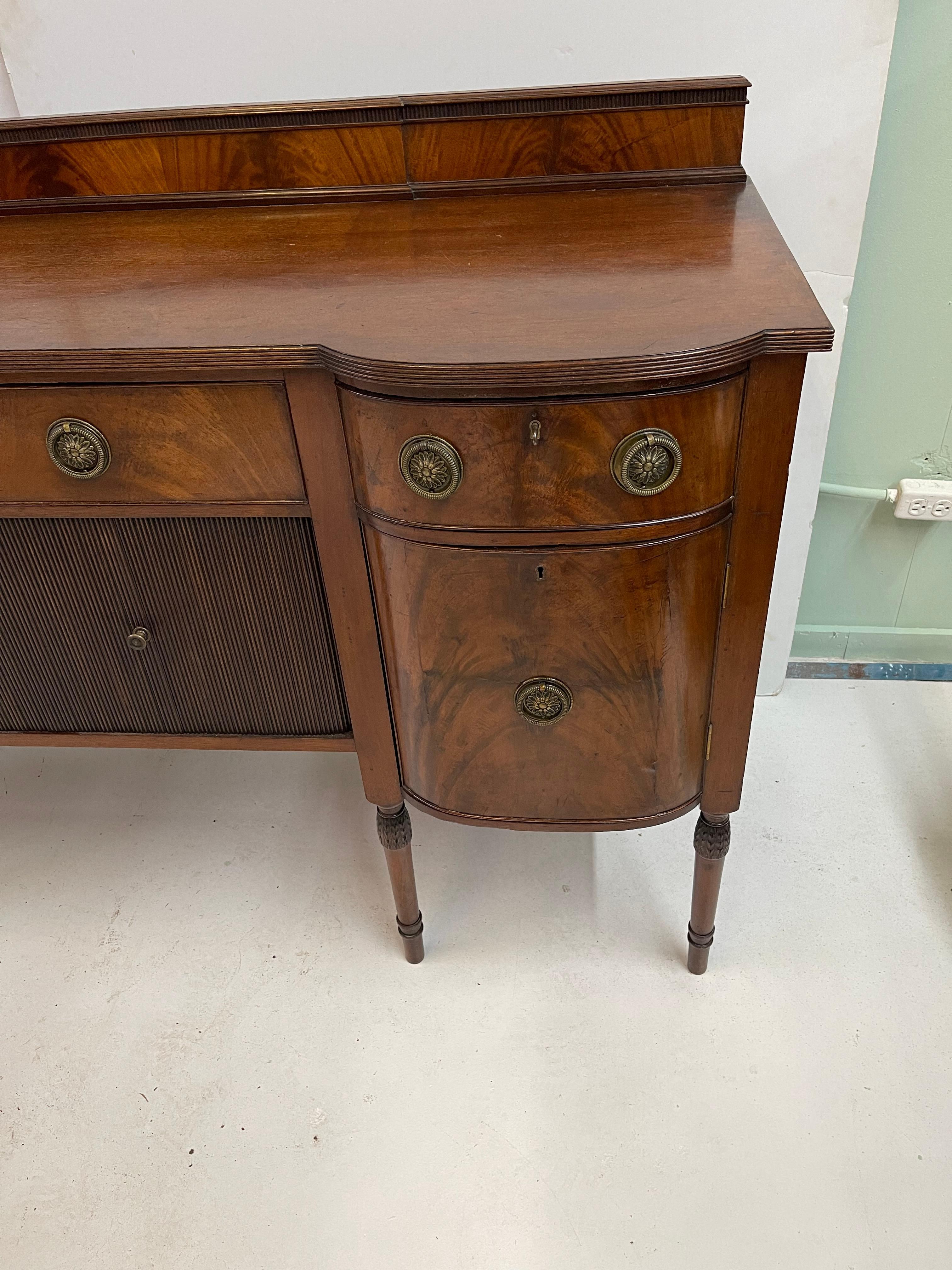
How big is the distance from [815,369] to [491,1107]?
107cm

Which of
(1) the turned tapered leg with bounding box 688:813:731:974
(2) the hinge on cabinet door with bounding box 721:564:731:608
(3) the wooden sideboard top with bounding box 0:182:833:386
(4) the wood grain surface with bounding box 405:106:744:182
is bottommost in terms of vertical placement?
(1) the turned tapered leg with bounding box 688:813:731:974

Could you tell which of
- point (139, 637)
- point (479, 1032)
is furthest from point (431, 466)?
point (479, 1032)

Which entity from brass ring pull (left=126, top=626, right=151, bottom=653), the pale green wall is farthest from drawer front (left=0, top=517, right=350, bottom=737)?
the pale green wall

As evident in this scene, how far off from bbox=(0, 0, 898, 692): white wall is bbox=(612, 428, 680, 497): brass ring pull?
640mm

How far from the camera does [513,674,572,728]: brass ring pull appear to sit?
0.93m

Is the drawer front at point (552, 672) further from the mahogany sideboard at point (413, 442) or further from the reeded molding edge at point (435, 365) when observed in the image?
the reeded molding edge at point (435, 365)

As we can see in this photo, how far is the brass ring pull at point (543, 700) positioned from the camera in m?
0.93

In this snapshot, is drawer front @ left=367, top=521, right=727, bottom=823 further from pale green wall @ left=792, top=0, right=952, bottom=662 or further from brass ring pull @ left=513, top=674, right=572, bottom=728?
pale green wall @ left=792, top=0, right=952, bottom=662

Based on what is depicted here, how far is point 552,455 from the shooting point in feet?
2.54

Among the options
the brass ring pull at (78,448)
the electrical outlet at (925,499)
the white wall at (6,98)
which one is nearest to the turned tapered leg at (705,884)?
the electrical outlet at (925,499)

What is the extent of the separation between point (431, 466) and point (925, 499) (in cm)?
99

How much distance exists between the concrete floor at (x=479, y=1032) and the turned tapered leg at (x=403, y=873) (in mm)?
53

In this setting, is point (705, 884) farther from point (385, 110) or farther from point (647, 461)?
point (385, 110)

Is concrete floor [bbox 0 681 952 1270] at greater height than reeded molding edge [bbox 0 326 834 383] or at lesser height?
lesser
